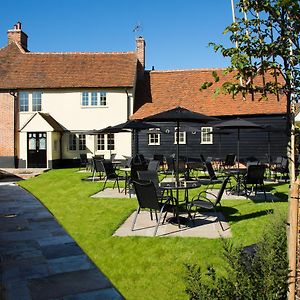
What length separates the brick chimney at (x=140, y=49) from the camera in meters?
26.9

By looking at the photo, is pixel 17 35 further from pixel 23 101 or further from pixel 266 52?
pixel 266 52

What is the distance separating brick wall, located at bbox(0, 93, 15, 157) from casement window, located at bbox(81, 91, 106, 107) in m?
4.94

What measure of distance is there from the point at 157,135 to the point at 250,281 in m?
22.2

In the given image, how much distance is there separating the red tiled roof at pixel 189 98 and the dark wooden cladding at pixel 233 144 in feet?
2.14

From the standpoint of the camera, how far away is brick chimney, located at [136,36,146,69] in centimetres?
2688

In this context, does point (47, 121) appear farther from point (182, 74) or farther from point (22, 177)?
point (182, 74)

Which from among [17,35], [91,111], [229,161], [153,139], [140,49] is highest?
[17,35]

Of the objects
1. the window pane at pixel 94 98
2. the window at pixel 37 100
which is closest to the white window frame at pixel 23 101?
the window at pixel 37 100

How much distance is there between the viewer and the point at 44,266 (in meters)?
5.00

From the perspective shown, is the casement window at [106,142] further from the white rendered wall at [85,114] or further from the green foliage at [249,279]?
the green foliage at [249,279]

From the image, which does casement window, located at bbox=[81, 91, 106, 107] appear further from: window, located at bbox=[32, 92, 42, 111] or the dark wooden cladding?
the dark wooden cladding

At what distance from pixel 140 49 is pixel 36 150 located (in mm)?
10762

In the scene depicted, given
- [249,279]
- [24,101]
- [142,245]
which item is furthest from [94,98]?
[249,279]

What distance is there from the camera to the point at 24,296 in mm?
4039
